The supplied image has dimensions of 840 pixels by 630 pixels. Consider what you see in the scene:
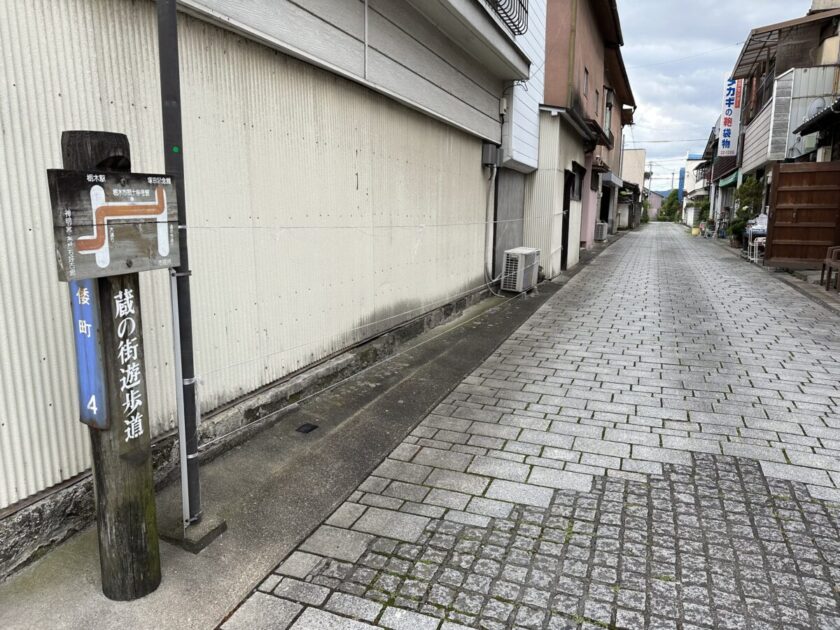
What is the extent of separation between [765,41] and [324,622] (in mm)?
25389

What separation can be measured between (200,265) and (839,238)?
15759 millimetres

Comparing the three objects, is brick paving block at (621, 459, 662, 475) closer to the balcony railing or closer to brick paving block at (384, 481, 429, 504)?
brick paving block at (384, 481, 429, 504)

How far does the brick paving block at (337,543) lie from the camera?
3.09 meters

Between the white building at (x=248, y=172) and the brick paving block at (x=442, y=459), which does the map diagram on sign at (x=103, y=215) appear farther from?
the brick paving block at (x=442, y=459)

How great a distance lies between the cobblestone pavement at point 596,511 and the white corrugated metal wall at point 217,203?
137 cm

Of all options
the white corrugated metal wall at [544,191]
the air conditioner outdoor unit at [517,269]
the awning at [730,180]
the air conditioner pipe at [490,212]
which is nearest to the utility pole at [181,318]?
the air conditioner pipe at [490,212]

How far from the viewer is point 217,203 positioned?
4.05 meters

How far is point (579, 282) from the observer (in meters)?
14.3

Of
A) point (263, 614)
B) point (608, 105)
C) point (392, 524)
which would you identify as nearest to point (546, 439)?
point (392, 524)

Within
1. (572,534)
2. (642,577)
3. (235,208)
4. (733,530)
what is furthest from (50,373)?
(733,530)

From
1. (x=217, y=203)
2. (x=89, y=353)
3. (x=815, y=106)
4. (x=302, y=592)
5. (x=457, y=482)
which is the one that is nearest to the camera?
(x=89, y=353)

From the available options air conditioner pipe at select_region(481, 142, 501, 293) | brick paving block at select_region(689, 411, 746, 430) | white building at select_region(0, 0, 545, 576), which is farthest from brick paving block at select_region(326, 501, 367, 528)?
air conditioner pipe at select_region(481, 142, 501, 293)

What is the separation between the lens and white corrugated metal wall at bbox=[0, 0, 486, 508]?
112 inches

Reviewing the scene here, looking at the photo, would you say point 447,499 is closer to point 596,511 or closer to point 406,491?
point 406,491
